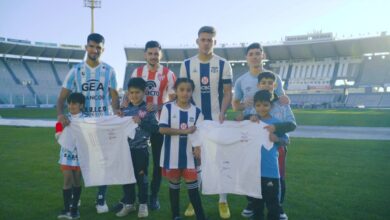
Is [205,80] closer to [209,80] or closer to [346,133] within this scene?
[209,80]

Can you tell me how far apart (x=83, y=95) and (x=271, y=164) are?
2227 mm

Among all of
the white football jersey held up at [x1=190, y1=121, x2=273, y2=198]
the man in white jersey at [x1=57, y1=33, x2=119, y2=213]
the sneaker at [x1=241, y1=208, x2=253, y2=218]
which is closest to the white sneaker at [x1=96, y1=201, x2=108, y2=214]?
the man in white jersey at [x1=57, y1=33, x2=119, y2=213]

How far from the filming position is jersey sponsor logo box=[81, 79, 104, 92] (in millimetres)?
3941

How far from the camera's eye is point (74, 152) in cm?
373

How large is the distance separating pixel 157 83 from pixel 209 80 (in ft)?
2.21

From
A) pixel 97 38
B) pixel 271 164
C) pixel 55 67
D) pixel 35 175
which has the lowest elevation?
pixel 35 175

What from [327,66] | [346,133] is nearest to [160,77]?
[346,133]

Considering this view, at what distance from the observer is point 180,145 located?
3.42 metres

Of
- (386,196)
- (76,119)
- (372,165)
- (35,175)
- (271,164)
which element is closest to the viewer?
(271,164)

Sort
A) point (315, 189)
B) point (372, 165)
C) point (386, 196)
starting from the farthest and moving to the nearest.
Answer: point (372, 165)
point (315, 189)
point (386, 196)

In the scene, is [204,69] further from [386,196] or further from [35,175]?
[35,175]

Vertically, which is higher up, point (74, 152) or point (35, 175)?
point (74, 152)

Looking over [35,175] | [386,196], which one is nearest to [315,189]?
[386,196]

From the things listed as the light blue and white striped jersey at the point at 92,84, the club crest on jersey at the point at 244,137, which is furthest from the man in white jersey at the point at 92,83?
the club crest on jersey at the point at 244,137
